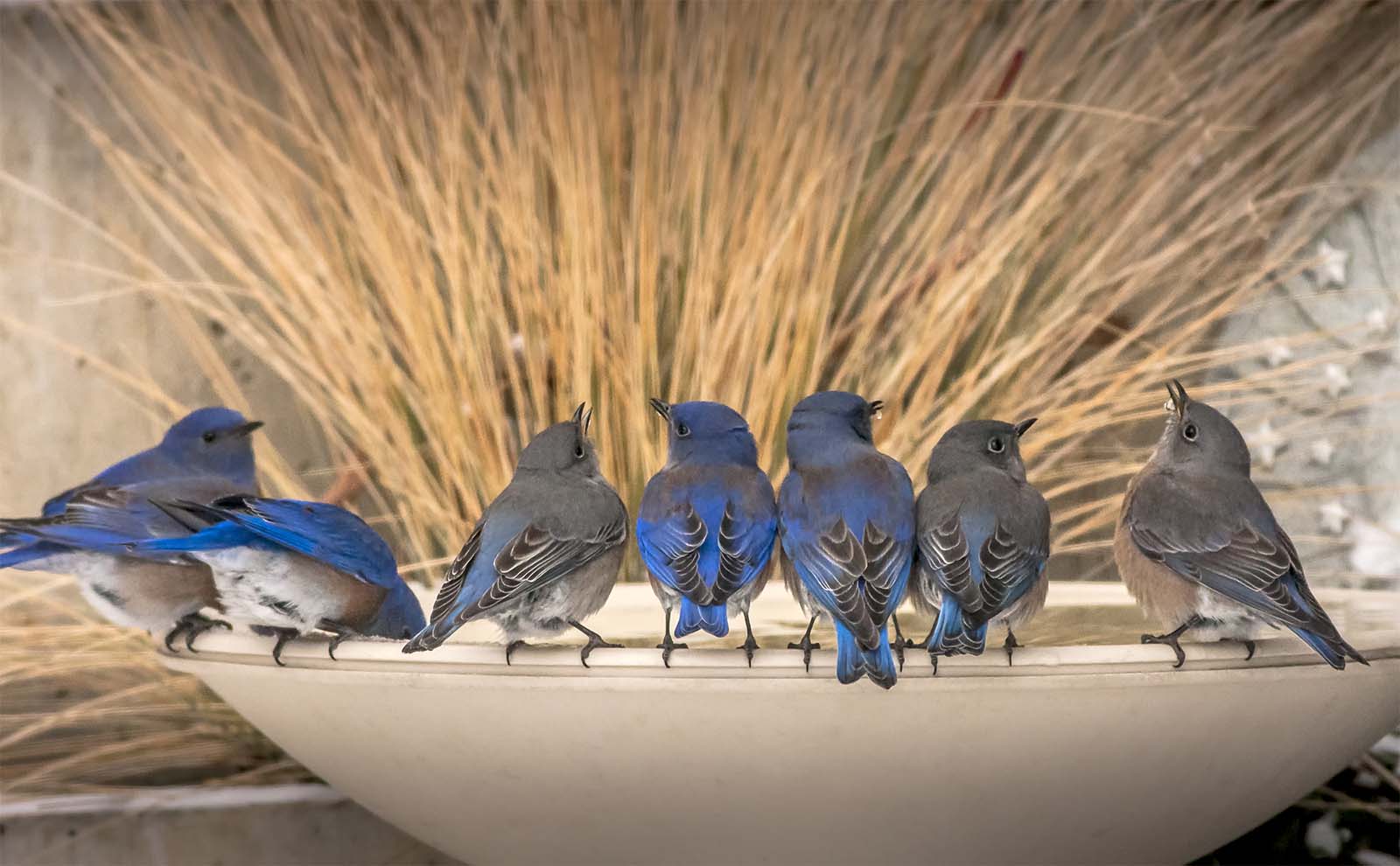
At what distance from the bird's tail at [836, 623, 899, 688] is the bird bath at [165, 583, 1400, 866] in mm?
16

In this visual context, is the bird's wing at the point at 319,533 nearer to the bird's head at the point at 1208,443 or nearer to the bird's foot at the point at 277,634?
the bird's foot at the point at 277,634

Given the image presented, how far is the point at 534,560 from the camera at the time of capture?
1.00m

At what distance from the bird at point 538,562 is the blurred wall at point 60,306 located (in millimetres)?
1116

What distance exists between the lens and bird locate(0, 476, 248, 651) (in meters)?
1.13

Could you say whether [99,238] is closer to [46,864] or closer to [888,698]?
[46,864]

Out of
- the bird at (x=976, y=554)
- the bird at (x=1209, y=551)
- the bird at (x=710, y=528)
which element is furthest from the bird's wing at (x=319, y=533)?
the bird at (x=1209, y=551)

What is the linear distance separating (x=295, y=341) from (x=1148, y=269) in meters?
1.11

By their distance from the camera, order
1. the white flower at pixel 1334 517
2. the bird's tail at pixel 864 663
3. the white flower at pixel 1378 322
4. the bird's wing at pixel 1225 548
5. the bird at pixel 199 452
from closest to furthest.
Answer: the bird's tail at pixel 864 663 < the bird's wing at pixel 1225 548 < the bird at pixel 199 452 < the white flower at pixel 1378 322 < the white flower at pixel 1334 517

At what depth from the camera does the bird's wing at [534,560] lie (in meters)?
0.97

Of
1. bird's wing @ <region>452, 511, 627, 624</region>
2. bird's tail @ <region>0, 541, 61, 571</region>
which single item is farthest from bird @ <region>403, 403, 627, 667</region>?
bird's tail @ <region>0, 541, 61, 571</region>

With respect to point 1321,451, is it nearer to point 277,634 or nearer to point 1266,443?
point 1266,443

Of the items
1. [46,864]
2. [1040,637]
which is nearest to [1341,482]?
[1040,637]

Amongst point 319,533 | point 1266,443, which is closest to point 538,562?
point 319,533

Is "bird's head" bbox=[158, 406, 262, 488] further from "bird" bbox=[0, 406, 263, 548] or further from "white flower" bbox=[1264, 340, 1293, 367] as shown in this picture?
"white flower" bbox=[1264, 340, 1293, 367]
